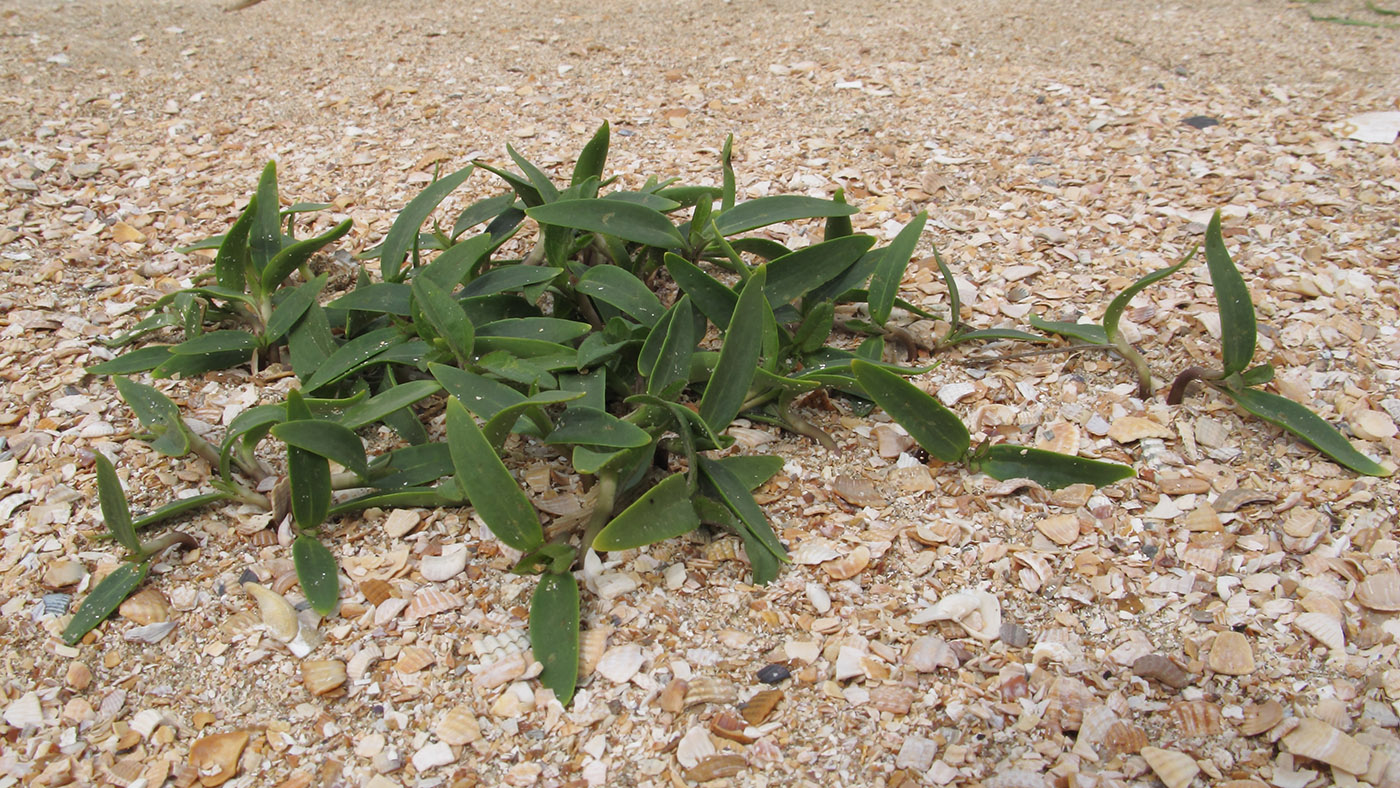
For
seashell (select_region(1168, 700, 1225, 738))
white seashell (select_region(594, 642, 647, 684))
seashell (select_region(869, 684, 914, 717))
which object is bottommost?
seashell (select_region(1168, 700, 1225, 738))

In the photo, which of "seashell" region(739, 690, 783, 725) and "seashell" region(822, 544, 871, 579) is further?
"seashell" region(822, 544, 871, 579)

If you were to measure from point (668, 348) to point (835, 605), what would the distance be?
0.36 m

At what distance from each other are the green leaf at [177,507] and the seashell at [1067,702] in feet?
3.21

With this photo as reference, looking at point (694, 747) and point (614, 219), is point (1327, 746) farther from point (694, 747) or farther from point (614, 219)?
point (614, 219)

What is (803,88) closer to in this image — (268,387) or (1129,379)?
(1129,379)

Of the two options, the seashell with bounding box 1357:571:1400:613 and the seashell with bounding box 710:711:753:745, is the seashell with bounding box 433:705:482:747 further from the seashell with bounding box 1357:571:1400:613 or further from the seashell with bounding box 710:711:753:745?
the seashell with bounding box 1357:571:1400:613

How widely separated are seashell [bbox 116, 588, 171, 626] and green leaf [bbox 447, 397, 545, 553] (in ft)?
1.33

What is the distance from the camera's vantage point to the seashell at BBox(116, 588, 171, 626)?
3.56 ft

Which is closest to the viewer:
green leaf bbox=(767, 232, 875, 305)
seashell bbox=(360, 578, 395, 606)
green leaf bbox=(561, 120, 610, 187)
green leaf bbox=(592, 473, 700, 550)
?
green leaf bbox=(592, 473, 700, 550)

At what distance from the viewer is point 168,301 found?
146cm

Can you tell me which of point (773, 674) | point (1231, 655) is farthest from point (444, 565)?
point (1231, 655)

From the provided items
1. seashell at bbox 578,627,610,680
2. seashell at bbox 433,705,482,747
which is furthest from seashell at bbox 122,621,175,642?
seashell at bbox 578,627,610,680

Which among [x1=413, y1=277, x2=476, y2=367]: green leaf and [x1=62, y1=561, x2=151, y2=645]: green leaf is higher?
[x1=413, y1=277, x2=476, y2=367]: green leaf

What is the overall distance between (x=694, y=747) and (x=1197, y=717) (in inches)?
19.8
